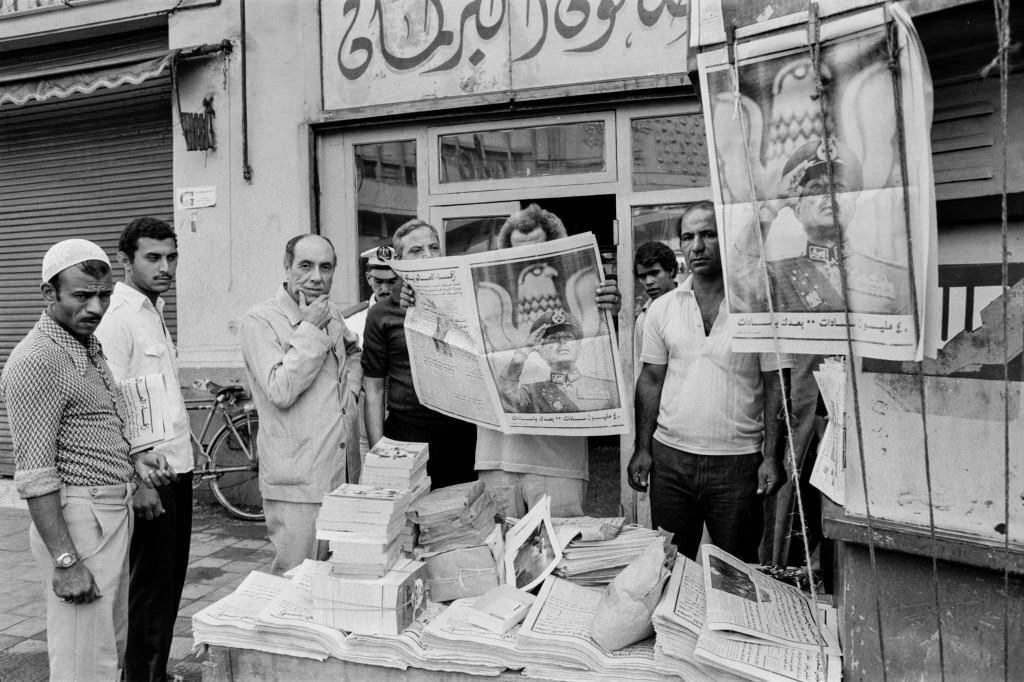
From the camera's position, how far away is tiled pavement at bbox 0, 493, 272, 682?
3375 millimetres

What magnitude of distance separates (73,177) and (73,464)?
5.75 metres

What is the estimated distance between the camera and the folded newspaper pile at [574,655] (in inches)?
67.1

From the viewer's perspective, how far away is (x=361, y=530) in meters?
1.92

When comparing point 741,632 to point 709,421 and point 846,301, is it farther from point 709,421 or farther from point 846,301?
point 709,421

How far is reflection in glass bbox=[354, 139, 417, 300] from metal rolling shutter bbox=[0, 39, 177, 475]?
5.84 ft

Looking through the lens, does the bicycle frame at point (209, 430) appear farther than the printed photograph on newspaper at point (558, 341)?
Yes

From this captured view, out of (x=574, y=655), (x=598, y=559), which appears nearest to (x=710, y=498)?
(x=598, y=559)

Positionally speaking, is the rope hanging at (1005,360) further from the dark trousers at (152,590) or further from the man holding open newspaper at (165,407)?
the dark trousers at (152,590)

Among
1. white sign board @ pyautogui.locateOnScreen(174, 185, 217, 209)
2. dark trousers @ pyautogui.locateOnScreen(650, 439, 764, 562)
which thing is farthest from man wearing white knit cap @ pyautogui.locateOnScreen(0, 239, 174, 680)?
white sign board @ pyautogui.locateOnScreen(174, 185, 217, 209)

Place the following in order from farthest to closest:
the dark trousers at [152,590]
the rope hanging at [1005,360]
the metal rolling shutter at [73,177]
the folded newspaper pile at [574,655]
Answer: the metal rolling shutter at [73,177]
the dark trousers at [152,590]
the folded newspaper pile at [574,655]
the rope hanging at [1005,360]

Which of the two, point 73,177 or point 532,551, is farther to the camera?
point 73,177

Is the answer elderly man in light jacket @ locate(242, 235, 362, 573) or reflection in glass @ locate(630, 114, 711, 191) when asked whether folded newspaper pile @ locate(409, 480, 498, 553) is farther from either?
reflection in glass @ locate(630, 114, 711, 191)

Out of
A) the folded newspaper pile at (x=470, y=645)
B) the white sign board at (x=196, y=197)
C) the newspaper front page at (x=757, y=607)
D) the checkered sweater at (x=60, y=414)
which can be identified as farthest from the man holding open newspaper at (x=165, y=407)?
the white sign board at (x=196, y=197)

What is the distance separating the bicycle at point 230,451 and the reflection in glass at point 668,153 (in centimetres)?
329
